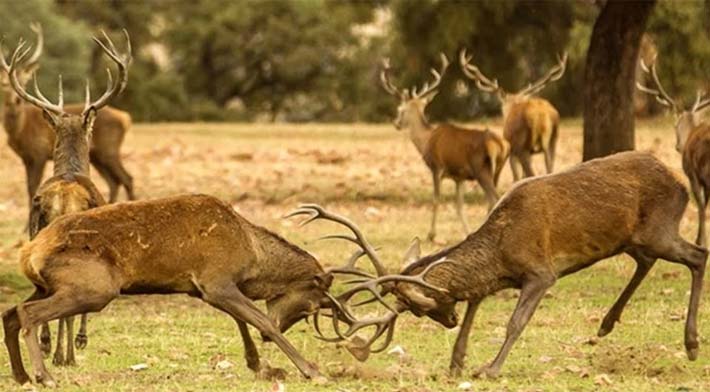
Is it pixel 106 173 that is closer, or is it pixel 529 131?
pixel 529 131

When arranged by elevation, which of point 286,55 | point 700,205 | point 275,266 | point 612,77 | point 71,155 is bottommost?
point 286,55

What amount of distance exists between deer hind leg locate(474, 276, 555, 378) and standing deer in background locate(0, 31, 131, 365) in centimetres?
251

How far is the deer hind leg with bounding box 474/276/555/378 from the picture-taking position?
1073 cm

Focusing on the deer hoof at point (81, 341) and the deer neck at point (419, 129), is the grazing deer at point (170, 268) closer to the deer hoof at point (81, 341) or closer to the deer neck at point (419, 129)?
the deer hoof at point (81, 341)

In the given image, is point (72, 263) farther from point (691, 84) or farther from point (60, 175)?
point (691, 84)

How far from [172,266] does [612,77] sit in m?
11.4

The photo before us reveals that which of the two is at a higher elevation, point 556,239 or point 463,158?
point 556,239

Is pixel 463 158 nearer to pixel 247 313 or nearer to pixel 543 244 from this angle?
pixel 543 244

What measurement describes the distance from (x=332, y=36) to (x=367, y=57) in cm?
127

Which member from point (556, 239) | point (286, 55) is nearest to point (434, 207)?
point (556, 239)

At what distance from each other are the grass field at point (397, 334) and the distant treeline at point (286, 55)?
1112 cm

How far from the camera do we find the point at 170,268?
10547 mm

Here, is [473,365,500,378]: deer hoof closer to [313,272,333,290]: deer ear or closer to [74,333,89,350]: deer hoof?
→ [313,272,333,290]: deer ear

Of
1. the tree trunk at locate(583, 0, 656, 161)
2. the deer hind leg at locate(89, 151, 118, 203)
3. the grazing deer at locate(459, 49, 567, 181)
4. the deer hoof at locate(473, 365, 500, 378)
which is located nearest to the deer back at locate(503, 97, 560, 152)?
the grazing deer at locate(459, 49, 567, 181)
